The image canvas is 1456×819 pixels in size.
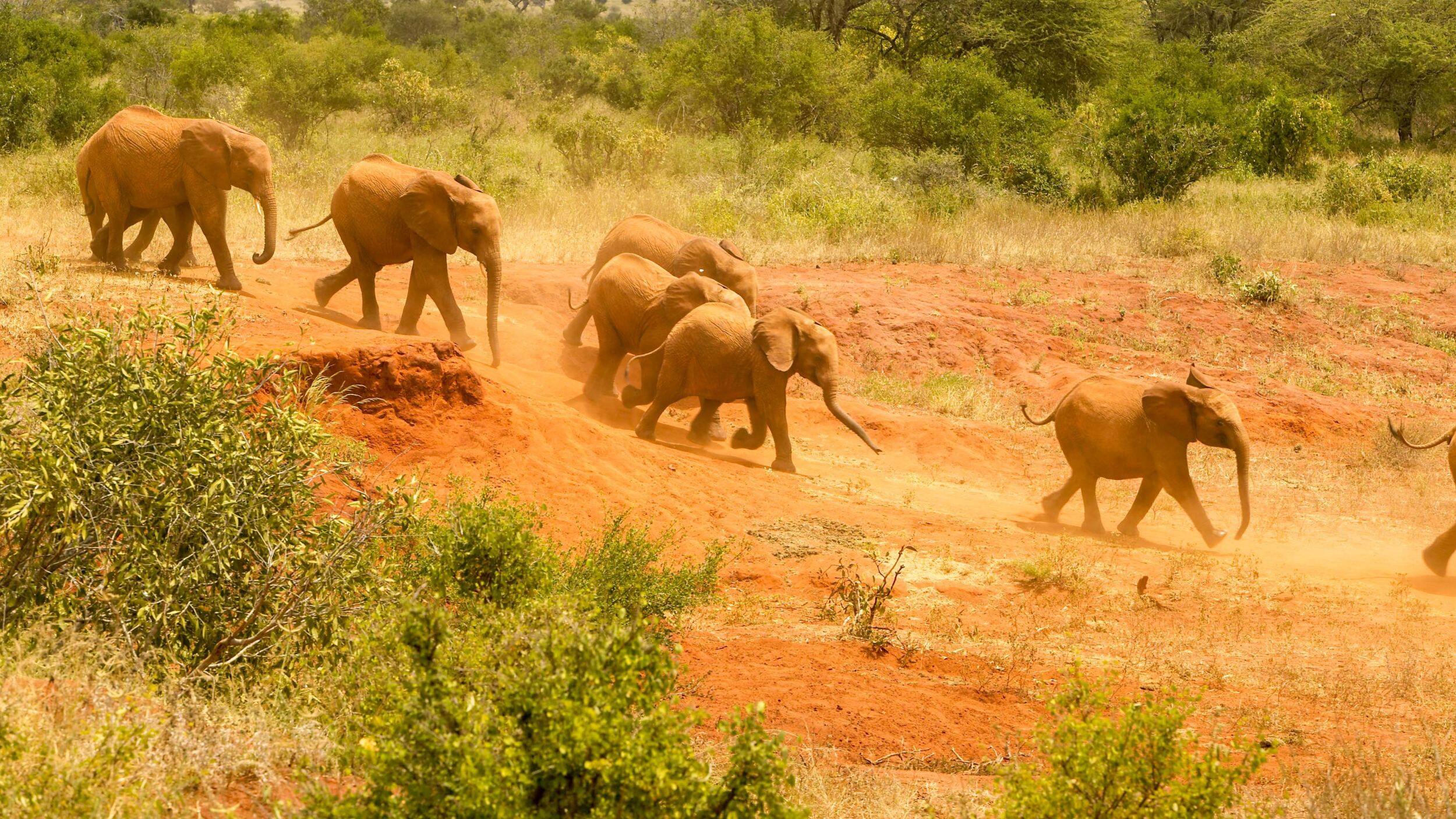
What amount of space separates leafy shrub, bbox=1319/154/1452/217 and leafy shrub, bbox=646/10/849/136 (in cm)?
1005

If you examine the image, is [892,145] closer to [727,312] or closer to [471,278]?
[471,278]

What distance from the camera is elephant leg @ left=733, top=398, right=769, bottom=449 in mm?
11922

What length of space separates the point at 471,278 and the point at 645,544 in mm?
9169

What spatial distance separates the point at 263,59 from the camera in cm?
2611

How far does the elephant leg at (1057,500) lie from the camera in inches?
440

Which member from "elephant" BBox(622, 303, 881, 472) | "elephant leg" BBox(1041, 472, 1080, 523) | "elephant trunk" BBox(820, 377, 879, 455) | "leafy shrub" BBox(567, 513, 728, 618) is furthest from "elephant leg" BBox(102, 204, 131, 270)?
"elephant leg" BBox(1041, 472, 1080, 523)

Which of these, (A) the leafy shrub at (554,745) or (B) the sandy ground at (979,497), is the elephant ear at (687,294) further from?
(A) the leafy shrub at (554,745)

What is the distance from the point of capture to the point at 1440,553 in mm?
10023

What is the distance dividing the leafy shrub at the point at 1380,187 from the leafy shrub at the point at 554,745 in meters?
21.7

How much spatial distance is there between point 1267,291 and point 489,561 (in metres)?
15.1

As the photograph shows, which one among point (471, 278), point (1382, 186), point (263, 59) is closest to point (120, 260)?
point (471, 278)

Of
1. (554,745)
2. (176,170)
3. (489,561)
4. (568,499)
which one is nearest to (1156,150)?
(176,170)

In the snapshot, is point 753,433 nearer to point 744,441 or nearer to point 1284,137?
point 744,441

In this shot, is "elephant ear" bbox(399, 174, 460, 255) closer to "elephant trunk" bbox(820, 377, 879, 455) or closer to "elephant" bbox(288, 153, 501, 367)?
"elephant" bbox(288, 153, 501, 367)
